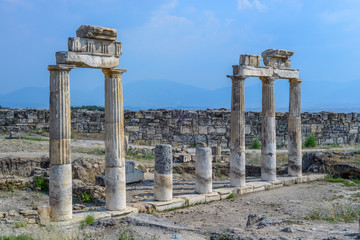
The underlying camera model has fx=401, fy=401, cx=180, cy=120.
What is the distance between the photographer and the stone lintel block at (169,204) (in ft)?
38.1

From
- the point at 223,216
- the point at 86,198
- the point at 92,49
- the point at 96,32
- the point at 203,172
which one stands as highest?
the point at 96,32

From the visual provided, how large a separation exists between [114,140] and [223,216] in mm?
3687

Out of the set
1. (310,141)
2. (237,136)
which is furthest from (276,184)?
(310,141)

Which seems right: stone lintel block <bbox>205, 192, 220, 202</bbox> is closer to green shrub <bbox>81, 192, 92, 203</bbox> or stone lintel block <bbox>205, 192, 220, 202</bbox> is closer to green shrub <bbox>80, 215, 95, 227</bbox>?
green shrub <bbox>81, 192, 92, 203</bbox>

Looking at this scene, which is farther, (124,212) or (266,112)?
(266,112)

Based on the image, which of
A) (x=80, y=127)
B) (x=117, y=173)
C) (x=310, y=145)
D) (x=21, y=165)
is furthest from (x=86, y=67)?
(x=310, y=145)

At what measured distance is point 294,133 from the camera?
53.7ft

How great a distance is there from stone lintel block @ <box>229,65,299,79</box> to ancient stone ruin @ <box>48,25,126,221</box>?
4859 millimetres

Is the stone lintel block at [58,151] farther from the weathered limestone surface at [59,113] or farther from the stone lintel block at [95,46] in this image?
the stone lintel block at [95,46]

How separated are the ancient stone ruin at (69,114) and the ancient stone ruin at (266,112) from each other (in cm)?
481

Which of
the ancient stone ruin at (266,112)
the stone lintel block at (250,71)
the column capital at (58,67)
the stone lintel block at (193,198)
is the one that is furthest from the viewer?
the ancient stone ruin at (266,112)

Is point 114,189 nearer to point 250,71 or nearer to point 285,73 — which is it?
point 250,71

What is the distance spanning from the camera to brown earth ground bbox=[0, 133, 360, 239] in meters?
8.14

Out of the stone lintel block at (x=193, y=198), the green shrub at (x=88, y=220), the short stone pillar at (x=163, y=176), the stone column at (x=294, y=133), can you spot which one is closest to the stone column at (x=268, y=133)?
the stone column at (x=294, y=133)
